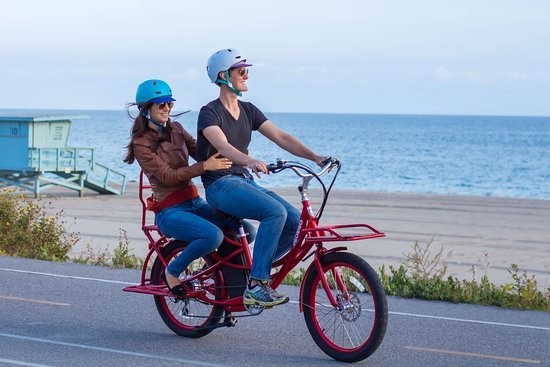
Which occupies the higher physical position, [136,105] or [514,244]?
[136,105]

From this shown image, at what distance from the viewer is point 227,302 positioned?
330 inches

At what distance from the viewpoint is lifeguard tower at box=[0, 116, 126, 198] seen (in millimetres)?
33812

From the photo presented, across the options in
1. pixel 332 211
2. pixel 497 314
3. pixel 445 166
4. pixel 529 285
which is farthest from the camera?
pixel 445 166

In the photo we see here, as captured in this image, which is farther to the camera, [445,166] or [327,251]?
[445,166]

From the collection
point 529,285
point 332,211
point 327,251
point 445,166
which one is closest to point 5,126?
point 332,211

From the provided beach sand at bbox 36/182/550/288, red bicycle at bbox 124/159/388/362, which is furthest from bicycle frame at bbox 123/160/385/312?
beach sand at bbox 36/182/550/288

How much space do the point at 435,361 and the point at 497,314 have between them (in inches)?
97.5

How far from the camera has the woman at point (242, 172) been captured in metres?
7.85

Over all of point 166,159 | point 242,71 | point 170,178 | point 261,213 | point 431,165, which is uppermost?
point 242,71

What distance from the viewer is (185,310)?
8.86 metres

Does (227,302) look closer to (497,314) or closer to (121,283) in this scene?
(497,314)

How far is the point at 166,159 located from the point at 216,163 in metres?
0.67

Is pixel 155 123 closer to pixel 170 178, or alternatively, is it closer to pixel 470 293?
pixel 170 178

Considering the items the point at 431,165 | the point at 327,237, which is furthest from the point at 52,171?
the point at 431,165
